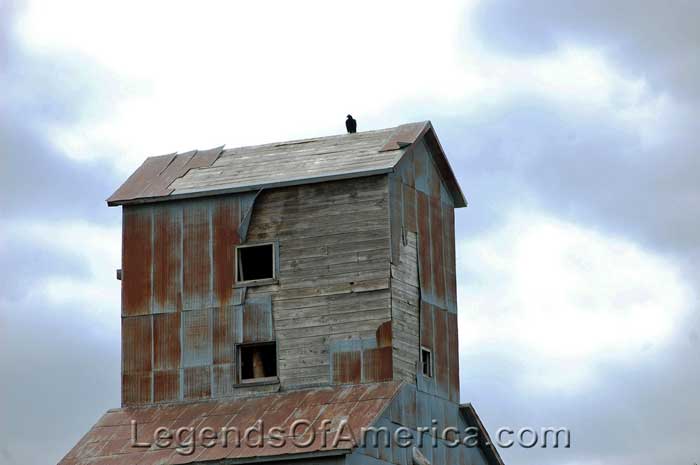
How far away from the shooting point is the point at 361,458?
5194 cm

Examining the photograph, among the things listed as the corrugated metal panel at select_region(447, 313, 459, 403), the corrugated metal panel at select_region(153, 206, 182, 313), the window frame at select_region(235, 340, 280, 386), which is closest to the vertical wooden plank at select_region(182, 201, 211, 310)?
the corrugated metal panel at select_region(153, 206, 182, 313)

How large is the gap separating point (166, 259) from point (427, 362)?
29.2 ft

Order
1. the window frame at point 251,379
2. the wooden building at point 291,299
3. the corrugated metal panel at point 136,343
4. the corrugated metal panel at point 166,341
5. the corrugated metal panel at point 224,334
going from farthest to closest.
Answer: the corrugated metal panel at point 136,343 < the corrugated metal panel at point 166,341 < the corrugated metal panel at point 224,334 < the window frame at point 251,379 < the wooden building at point 291,299

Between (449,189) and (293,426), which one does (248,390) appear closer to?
(293,426)

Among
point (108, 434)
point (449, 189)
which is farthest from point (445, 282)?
point (108, 434)

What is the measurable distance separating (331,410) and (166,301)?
7.27m

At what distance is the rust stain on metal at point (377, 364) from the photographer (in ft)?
179

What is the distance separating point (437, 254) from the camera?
59062 mm

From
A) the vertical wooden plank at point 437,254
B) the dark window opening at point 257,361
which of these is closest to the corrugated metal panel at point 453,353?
the vertical wooden plank at point 437,254

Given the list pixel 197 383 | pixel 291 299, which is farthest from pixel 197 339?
pixel 291 299

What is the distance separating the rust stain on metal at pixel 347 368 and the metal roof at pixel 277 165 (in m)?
5.53

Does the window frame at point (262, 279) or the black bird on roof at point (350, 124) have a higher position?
the black bird on roof at point (350, 124)

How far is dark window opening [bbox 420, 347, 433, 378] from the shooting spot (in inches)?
2243

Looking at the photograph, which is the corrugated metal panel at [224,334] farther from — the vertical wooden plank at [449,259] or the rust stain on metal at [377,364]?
the vertical wooden plank at [449,259]
